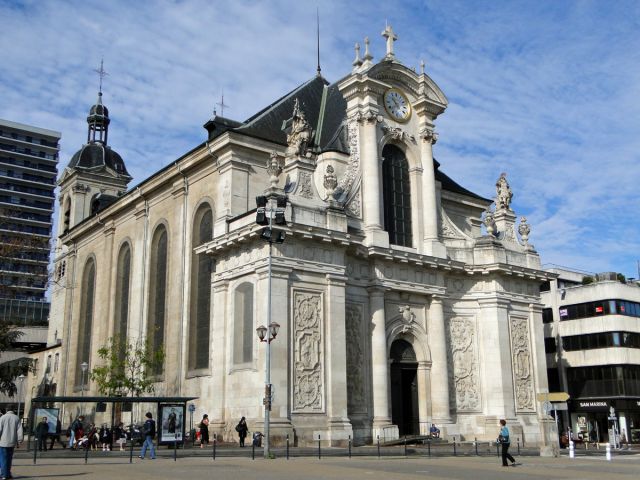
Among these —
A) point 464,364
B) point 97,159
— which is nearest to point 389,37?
point 464,364

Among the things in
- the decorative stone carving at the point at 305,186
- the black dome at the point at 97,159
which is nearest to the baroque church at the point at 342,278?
the decorative stone carving at the point at 305,186

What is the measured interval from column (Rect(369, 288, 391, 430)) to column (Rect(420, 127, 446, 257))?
5108 mm

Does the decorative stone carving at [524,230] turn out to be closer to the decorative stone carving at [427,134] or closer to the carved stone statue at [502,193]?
the carved stone statue at [502,193]

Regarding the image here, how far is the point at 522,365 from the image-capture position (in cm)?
4172

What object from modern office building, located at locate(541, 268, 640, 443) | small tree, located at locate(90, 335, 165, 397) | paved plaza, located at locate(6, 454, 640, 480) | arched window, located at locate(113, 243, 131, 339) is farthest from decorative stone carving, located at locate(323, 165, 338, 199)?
modern office building, located at locate(541, 268, 640, 443)

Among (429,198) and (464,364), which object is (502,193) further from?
(464,364)

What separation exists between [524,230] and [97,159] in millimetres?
44044

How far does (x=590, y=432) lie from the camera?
55.5 m

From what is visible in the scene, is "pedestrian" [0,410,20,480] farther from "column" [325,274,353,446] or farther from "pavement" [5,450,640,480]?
"column" [325,274,353,446]

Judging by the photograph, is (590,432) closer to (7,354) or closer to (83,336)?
(83,336)

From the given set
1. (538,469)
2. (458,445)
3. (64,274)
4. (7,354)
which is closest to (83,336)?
(64,274)

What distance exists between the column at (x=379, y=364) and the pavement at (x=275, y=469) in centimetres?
963

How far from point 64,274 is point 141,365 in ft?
84.5

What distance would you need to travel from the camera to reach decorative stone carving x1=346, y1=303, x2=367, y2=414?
34.8 meters
